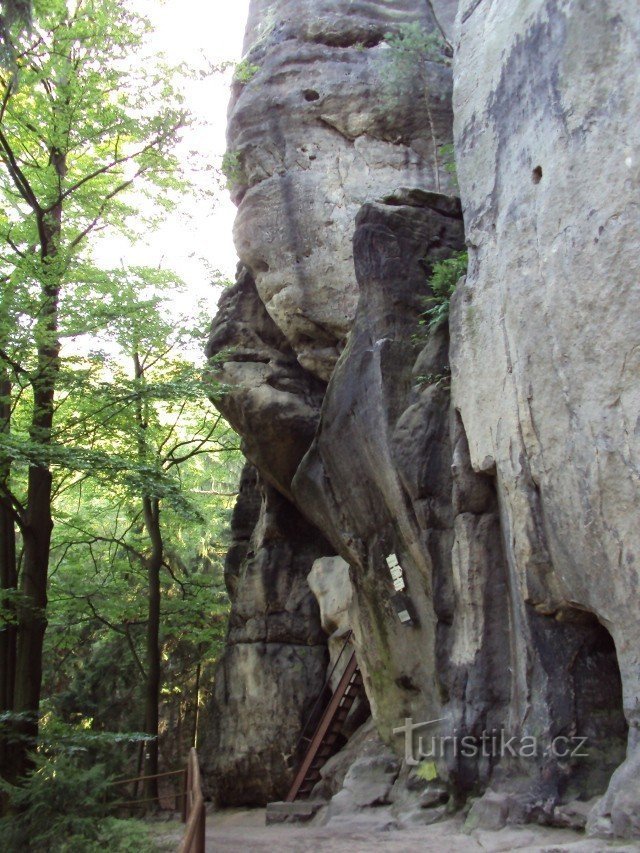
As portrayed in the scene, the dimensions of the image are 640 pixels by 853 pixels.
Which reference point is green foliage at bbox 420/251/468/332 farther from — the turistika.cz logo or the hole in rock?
the turistika.cz logo

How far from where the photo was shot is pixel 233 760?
1398 centimetres

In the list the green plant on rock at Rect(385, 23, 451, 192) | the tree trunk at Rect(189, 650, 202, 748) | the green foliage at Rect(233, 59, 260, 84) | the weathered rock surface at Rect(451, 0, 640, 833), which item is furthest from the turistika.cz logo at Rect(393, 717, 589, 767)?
the green foliage at Rect(233, 59, 260, 84)

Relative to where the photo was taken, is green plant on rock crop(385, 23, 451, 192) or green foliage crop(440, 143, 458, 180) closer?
green foliage crop(440, 143, 458, 180)

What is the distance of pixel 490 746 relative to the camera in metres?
7.91

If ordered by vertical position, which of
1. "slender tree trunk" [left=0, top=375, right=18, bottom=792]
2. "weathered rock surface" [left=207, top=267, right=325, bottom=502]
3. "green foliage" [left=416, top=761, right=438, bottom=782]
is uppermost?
"weathered rock surface" [left=207, top=267, right=325, bottom=502]

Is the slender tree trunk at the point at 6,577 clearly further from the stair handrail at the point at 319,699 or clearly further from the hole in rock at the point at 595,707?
the hole in rock at the point at 595,707

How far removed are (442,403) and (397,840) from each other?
4.96 metres

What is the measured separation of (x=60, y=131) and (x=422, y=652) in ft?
28.9

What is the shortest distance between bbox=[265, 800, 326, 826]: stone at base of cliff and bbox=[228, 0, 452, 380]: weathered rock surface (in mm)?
7082

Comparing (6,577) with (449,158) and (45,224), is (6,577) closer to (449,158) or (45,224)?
(45,224)

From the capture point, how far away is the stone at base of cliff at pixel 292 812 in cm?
1093

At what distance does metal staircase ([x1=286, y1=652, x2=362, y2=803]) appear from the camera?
505 inches

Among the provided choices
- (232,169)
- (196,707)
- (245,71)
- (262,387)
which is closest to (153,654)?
(196,707)

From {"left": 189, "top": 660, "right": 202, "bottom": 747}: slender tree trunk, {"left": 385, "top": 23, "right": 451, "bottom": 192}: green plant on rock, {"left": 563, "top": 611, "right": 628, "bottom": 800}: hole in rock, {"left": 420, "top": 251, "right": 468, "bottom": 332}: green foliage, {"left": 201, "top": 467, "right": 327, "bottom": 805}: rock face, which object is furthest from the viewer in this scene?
{"left": 189, "top": 660, "right": 202, "bottom": 747}: slender tree trunk
